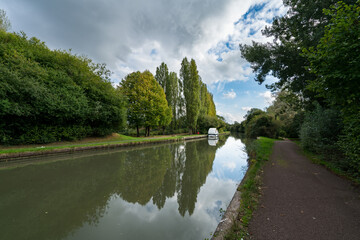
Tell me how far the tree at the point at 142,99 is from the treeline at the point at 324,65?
537 inches

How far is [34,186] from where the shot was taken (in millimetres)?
4180

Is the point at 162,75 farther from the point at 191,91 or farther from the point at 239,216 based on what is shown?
the point at 239,216

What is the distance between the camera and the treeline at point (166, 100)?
19.6 meters

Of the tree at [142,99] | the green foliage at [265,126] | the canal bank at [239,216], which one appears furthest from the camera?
the green foliage at [265,126]

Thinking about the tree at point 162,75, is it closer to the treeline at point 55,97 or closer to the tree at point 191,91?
the tree at point 191,91

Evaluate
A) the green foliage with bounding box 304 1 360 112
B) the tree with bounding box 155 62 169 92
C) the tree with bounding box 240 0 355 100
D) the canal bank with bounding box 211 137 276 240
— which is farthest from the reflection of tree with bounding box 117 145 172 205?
the tree with bounding box 155 62 169 92

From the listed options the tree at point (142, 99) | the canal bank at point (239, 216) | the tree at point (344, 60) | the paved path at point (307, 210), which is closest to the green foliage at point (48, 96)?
the tree at point (142, 99)

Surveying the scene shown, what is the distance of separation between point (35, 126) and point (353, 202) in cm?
1544

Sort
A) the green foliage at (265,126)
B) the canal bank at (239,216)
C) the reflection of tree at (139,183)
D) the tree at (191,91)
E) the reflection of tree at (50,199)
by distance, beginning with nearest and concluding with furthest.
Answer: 1. the canal bank at (239,216)
2. the reflection of tree at (50,199)
3. the reflection of tree at (139,183)
4. the green foliage at (265,126)
5. the tree at (191,91)

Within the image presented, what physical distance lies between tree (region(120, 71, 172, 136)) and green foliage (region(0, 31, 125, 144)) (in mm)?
4255

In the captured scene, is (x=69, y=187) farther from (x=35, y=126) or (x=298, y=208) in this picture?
(x=35, y=126)

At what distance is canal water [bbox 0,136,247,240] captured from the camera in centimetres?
251

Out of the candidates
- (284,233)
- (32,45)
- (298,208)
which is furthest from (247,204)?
(32,45)

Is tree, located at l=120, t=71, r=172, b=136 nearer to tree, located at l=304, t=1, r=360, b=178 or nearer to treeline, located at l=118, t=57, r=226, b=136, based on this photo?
treeline, located at l=118, t=57, r=226, b=136
